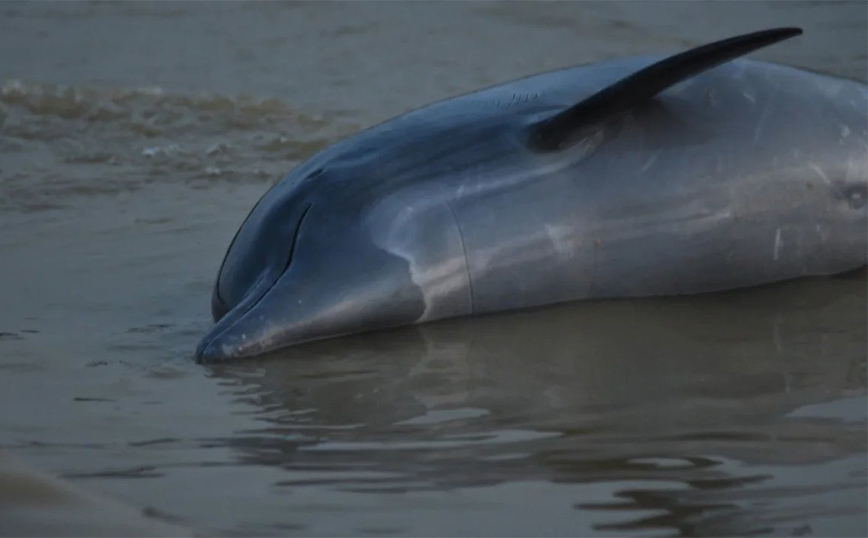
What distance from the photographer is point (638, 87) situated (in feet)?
16.8

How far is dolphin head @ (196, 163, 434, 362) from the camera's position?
487 centimetres

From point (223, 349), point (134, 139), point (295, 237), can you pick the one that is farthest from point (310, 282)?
point (134, 139)

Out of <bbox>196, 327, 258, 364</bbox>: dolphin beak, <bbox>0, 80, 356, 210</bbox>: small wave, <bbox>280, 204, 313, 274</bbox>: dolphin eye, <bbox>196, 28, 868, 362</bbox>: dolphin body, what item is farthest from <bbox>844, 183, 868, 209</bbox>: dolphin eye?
<bbox>0, 80, 356, 210</bbox>: small wave

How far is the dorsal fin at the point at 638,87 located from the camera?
198 inches

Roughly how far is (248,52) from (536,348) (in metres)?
6.92

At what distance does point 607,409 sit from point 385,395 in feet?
1.94

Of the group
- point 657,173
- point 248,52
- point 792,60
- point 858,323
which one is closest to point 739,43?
point 657,173

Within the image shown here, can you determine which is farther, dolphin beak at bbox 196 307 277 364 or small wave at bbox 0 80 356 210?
small wave at bbox 0 80 356 210

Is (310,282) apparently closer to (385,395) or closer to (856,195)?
(385,395)

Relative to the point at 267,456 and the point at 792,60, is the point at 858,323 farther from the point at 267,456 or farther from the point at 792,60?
the point at 792,60

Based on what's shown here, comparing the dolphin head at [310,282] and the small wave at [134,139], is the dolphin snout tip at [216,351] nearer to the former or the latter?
the dolphin head at [310,282]

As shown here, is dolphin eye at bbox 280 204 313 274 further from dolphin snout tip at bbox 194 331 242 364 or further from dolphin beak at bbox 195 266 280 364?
dolphin snout tip at bbox 194 331 242 364

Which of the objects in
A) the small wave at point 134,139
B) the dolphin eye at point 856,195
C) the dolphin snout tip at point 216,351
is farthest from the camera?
the small wave at point 134,139

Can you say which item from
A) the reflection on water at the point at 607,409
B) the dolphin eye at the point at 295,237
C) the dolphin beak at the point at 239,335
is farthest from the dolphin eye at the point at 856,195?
the dolphin beak at the point at 239,335
